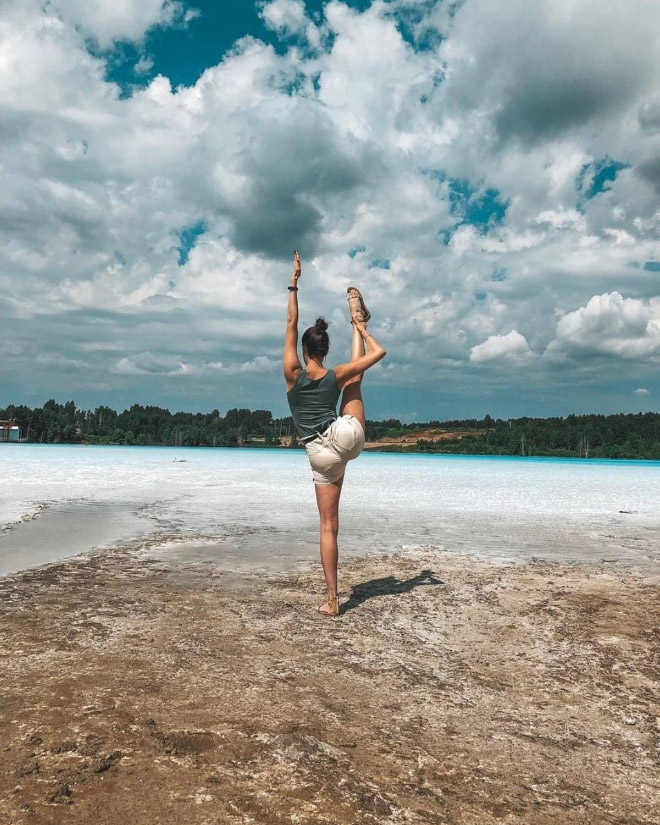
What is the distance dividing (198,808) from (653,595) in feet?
18.5

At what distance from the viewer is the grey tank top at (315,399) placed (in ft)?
17.3

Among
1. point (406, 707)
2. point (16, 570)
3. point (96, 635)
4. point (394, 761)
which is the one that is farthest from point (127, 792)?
point (16, 570)

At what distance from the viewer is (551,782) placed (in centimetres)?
265

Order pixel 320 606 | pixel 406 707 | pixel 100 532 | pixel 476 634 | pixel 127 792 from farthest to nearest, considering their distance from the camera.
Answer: pixel 100 532 < pixel 320 606 < pixel 476 634 < pixel 406 707 < pixel 127 792

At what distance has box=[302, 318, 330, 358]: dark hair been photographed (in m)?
5.37

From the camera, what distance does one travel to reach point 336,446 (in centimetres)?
521

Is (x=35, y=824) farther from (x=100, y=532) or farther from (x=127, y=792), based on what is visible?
(x=100, y=532)

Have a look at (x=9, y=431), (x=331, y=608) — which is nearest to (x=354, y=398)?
(x=331, y=608)

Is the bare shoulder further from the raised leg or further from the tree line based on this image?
the tree line

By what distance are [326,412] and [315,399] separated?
15 centimetres

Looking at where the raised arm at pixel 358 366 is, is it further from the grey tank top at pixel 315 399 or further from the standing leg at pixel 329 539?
the standing leg at pixel 329 539

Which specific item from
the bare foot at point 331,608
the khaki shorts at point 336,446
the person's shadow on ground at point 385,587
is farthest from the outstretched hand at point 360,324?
the person's shadow on ground at point 385,587

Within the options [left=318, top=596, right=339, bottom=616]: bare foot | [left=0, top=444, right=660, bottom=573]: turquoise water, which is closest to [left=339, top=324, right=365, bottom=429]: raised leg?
[left=318, top=596, right=339, bottom=616]: bare foot

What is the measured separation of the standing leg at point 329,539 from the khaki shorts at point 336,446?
131 mm
